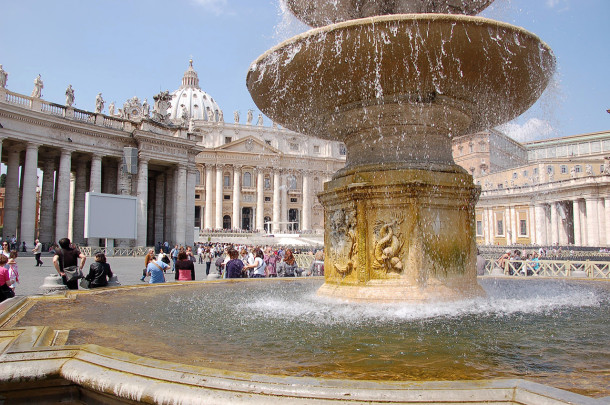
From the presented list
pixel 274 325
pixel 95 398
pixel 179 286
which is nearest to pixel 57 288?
pixel 179 286

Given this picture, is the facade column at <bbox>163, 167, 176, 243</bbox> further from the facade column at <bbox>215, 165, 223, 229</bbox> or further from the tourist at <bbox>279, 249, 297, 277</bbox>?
the facade column at <bbox>215, 165, 223, 229</bbox>

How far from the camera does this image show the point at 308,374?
266 cm

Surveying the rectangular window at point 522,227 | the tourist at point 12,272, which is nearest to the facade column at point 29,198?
the tourist at point 12,272

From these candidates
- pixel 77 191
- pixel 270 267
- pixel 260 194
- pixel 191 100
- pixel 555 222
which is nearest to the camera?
pixel 270 267

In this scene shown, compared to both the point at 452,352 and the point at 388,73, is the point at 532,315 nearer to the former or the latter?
the point at 452,352

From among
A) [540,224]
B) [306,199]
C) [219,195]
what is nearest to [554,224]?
[540,224]

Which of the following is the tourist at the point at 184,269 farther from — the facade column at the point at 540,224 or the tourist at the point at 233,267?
the facade column at the point at 540,224

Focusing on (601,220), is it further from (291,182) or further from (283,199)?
(291,182)

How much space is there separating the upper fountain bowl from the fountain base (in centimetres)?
210

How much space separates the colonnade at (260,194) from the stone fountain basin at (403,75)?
2618 inches

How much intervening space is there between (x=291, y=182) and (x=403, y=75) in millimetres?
73157

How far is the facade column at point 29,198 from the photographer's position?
2778cm

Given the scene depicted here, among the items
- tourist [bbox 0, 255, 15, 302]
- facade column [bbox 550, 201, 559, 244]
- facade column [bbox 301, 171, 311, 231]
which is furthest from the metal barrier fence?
facade column [bbox 301, 171, 311, 231]

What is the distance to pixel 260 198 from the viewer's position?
246ft
